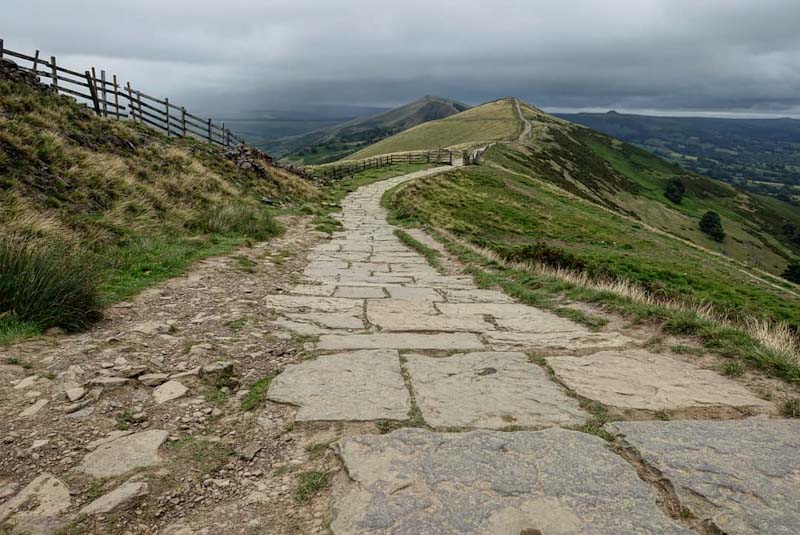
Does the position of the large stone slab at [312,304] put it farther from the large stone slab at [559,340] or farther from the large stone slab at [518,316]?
the large stone slab at [559,340]

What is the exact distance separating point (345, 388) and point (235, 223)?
8.70m

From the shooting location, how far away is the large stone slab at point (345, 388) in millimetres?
3053

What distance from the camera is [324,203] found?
2086 cm

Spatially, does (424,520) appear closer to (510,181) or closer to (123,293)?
(123,293)

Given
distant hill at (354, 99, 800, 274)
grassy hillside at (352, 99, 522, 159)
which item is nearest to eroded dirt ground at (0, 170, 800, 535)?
distant hill at (354, 99, 800, 274)

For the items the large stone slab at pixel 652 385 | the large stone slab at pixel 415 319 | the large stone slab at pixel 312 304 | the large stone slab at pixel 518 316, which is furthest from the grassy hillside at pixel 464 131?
the large stone slab at pixel 652 385

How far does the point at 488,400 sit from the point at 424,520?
136 cm

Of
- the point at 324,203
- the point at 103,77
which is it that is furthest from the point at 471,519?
the point at 103,77

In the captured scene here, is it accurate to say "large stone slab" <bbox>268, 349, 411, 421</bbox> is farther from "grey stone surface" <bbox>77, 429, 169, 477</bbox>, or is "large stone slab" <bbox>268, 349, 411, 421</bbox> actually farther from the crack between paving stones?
the crack between paving stones

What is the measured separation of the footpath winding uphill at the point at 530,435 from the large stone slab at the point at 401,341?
0.8 inches

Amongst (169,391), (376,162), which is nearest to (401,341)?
(169,391)

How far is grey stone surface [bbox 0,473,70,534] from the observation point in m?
1.96

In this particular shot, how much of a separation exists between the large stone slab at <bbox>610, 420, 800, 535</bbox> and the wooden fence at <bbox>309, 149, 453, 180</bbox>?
3336 cm

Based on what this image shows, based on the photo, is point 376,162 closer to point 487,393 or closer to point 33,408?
point 487,393
